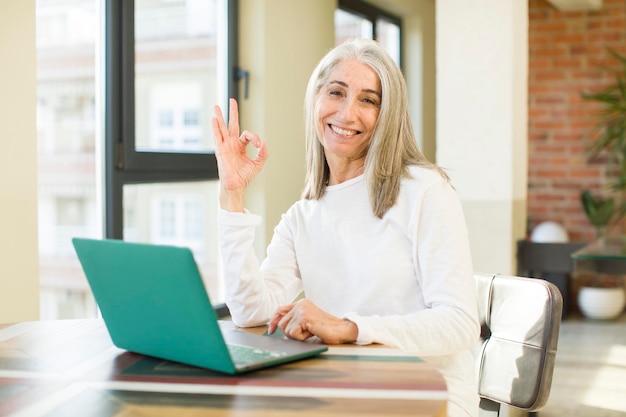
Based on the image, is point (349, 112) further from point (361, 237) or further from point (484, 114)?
point (484, 114)

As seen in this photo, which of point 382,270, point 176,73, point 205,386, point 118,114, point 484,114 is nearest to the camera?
point 205,386

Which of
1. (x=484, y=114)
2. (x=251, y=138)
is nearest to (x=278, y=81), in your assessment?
(x=484, y=114)

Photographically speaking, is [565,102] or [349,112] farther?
[565,102]

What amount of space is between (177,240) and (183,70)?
2.78 ft

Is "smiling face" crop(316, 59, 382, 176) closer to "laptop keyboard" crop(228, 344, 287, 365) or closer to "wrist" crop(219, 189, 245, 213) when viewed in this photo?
"wrist" crop(219, 189, 245, 213)

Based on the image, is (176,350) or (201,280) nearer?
(201,280)

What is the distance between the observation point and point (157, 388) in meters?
1.17

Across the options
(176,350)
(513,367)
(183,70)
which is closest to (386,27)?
(183,70)

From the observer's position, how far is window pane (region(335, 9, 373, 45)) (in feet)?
17.4

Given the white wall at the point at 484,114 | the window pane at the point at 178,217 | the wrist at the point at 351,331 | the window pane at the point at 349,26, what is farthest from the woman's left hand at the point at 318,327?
the window pane at the point at 349,26

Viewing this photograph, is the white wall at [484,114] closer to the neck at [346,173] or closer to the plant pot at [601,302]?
Answer: the plant pot at [601,302]

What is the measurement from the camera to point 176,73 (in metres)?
4.00

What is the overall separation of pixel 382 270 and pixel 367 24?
443 centimetres

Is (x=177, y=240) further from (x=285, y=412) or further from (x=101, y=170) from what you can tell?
(x=285, y=412)
